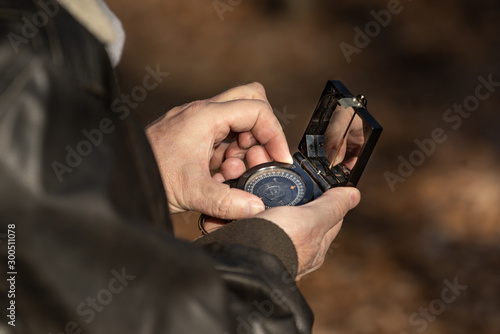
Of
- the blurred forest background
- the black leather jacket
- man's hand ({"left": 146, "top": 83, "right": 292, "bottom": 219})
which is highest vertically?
the black leather jacket

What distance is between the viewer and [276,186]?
55.6 inches

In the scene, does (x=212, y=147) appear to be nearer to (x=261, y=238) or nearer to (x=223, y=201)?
(x=223, y=201)

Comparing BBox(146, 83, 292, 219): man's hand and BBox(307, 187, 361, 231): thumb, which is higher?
BBox(146, 83, 292, 219): man's hand

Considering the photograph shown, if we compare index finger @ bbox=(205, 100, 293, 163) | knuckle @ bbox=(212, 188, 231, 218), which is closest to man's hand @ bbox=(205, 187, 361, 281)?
knuckle @ bbox=(212, 188, 231, 218)

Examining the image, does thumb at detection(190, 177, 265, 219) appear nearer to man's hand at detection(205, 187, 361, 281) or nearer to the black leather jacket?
man's hand at detection(205, 187, 361, 281)

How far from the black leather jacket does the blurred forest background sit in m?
1.42

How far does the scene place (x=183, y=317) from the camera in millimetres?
681

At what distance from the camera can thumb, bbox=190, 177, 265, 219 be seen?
48.4 inches

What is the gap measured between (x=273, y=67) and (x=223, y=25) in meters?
0.49

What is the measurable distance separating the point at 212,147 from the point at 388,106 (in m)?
1.63

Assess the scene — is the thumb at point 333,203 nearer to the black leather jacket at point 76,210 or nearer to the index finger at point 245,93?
the index finger at point 245,93

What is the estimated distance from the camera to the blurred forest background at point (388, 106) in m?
2.08

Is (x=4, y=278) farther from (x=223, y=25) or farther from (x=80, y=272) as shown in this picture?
(x=223, y=25)

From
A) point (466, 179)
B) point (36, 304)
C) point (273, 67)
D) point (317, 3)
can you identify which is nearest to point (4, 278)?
point (36, 304)
